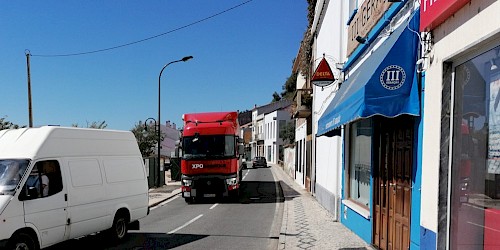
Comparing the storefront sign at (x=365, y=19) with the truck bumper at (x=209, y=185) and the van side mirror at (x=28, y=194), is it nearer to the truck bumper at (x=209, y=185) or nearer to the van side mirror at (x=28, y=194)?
the van side mirror at (x=28, y=194)

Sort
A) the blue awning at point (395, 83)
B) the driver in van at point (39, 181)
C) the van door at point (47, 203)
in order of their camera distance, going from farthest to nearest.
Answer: the driver in van at point (39, 181), the van door at point (47, 203), the blue awning at point (395, 83)

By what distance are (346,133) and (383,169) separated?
9.82 feet

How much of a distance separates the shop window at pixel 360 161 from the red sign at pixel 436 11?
11.4ft

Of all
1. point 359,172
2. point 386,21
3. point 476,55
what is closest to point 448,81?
point 476,55

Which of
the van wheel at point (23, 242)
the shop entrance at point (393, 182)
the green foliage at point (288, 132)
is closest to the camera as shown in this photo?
the shop entrance at point (393, 182)

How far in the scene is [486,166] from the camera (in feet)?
12.8

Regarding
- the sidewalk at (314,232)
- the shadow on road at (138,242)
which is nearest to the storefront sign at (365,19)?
the sidewalk at (314,232)

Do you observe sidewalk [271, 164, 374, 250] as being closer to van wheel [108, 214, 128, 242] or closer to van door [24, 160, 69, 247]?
van wheel [108, 214, 128, 242]

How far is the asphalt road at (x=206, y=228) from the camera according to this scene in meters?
8.73

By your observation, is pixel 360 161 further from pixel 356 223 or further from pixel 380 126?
pixel 380 126

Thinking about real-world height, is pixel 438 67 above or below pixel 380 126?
above

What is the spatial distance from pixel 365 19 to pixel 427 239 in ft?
16.8

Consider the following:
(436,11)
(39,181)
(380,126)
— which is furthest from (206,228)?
(436,11)

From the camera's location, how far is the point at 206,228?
10836mm
